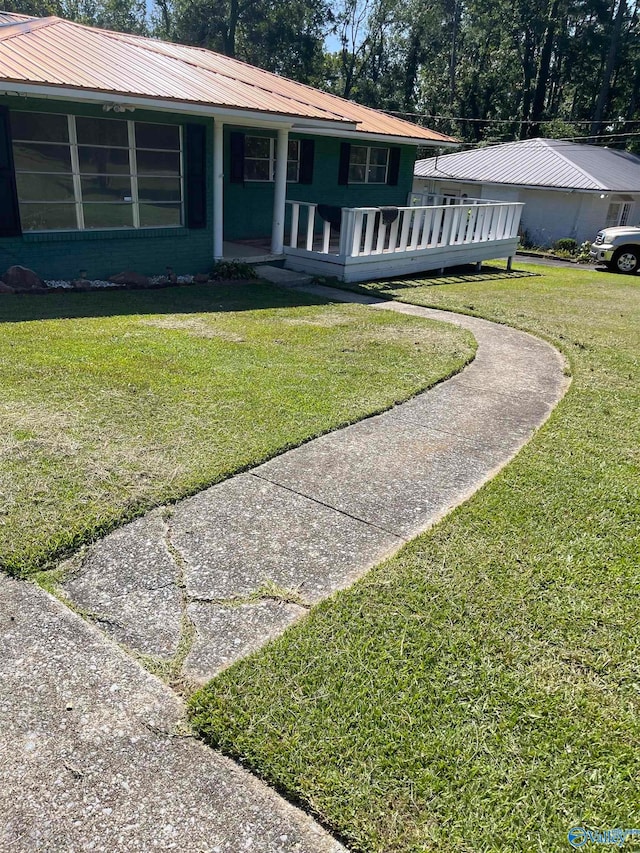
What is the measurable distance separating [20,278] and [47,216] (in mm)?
1171

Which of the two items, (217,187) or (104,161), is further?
(217,187)

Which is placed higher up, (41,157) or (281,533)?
(41,157)

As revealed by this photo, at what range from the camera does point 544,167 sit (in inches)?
999

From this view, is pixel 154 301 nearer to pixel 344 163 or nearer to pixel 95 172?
pixel 95 172

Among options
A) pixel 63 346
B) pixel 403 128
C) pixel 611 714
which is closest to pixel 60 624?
pixel 611 714

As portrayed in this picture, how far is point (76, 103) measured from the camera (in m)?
8.70

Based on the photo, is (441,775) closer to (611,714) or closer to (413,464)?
(611,714)

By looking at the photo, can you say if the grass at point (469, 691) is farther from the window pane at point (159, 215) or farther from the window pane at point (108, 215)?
the window pane at point (159, 215)

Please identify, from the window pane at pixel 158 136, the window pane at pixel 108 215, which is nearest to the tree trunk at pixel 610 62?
the window pane at pixel 158 136

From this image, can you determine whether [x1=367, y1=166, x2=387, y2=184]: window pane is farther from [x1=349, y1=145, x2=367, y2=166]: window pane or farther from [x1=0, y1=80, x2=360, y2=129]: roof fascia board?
[x1=0, y1=80, x2=360, y2=129]: roof fascia board

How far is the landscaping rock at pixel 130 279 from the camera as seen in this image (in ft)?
31.5

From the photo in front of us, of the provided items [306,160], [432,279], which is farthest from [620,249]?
[306,160]

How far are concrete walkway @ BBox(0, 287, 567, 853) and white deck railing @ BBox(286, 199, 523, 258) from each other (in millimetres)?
6699

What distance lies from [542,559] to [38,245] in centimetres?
829
